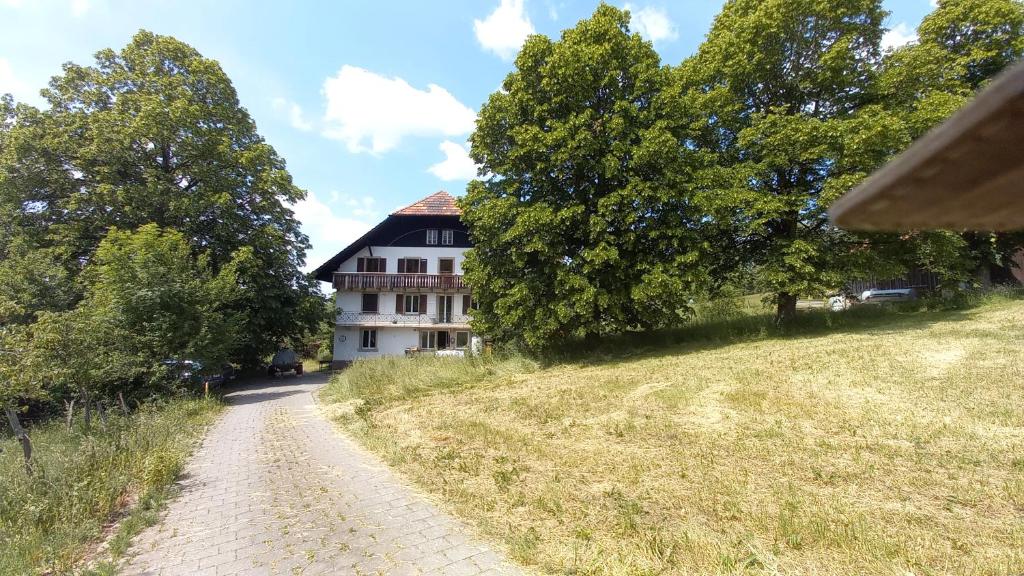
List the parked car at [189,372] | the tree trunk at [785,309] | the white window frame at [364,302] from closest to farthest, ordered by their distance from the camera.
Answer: the parked car at [189,372], the tree trunk at [785,309], the white window frame at [364,302]

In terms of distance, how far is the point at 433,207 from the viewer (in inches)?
1195

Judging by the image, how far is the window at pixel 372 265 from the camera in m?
30.5

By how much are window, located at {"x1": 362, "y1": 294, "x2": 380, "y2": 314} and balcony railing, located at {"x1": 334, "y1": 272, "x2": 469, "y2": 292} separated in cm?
78

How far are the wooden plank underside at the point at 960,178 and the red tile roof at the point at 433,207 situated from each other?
2869cm

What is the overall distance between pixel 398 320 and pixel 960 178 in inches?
1202

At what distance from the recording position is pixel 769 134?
15.6 metres

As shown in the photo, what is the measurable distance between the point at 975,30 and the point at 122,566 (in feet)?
88.8

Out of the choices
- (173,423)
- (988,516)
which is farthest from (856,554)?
(173,423)

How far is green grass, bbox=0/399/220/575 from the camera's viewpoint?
14.3 ft

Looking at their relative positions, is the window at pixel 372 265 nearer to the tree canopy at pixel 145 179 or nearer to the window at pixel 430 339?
the window at pixel 430 339

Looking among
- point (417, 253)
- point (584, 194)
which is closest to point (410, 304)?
point (417, 253)

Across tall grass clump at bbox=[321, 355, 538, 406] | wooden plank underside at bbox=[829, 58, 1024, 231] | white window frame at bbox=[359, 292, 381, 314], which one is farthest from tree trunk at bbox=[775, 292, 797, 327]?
white window frame at bbox=[359, 292, 381, 314]

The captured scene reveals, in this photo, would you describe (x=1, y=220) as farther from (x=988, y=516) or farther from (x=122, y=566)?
(x=988, y=516)

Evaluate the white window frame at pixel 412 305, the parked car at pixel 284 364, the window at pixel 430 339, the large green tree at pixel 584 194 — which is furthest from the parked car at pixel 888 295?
the parked car at pixel 284 364
